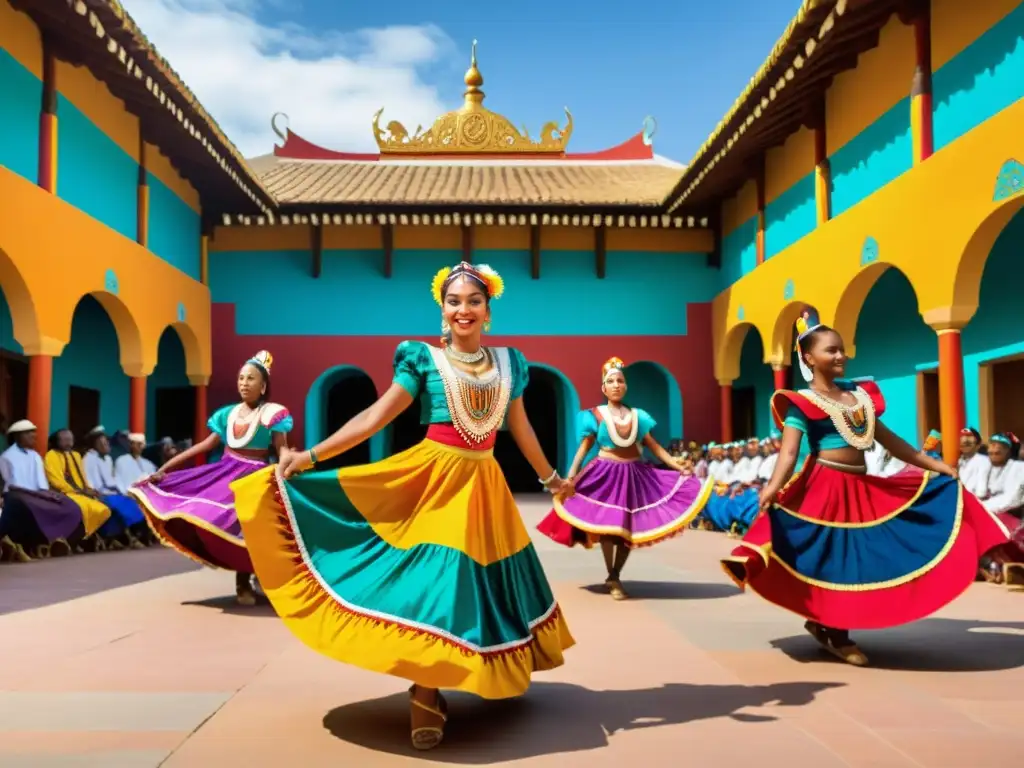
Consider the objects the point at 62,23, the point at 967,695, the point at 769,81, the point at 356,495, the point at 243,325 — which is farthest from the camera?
the point at 243,325

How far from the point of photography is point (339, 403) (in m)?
20.7

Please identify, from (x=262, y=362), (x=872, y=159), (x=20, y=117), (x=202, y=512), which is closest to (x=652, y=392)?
(x=872, y=159)

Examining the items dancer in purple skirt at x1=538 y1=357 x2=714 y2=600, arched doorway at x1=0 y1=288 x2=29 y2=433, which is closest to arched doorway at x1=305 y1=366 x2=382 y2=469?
arched doorway at x1=0 y1=288 x2=29 y2=433

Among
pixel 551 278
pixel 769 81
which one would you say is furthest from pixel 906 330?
pixel 551 278

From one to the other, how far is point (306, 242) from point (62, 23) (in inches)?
304

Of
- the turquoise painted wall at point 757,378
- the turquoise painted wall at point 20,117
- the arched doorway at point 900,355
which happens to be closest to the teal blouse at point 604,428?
the arched doorway at point 900,355

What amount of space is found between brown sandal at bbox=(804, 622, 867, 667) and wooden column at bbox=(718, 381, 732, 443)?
12561 mm

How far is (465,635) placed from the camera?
10.7ft

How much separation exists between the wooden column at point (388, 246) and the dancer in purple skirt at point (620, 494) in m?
11.3

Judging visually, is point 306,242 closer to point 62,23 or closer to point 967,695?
point 62,23

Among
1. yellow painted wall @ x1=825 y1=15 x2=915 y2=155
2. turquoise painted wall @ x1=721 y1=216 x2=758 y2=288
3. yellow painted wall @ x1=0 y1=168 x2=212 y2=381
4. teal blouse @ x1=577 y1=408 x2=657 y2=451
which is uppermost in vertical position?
yellow painted wall @ x1=825 y1=15 x2=915 y2=155

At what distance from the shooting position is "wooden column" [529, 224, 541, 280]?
1803 centimetres

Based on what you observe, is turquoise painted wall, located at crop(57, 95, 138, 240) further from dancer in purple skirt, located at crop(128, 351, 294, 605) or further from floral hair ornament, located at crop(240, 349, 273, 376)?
dancer in purple skirt, located at crop(128, 351, 294, 605)

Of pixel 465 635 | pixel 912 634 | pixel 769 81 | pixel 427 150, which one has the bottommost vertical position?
pixel 912 634
